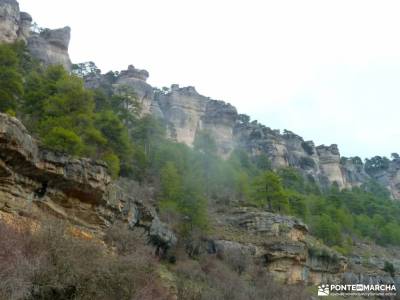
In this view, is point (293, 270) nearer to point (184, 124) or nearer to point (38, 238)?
point (38, 238)

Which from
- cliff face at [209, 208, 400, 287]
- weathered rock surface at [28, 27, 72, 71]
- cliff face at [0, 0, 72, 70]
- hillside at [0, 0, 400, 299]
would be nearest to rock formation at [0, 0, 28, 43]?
cliff face at [0, 0, 72, 70]

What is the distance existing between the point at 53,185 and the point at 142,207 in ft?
24.6

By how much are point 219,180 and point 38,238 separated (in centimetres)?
4056

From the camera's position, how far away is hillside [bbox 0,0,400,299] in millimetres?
16438

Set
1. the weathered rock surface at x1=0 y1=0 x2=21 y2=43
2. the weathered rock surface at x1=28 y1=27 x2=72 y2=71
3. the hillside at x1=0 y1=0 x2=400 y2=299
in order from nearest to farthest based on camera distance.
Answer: the hillside at x1=0 y1=0 x2=400 y2=299 < the weathered rock surface at x1=0 y1=0 x2=21 y2=43 < the weathered rock surface at x1=28 y1=27 x2=72 y2=71

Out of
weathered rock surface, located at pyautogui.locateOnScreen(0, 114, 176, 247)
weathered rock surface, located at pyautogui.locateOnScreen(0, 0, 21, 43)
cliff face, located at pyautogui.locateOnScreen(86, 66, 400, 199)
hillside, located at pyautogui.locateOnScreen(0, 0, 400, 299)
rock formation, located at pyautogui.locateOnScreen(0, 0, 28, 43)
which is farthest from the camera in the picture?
cliff face, located at pyautogui.locateOnScreen(86, 66, 400, 199)

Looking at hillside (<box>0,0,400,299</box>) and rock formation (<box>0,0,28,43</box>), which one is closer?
hillside (<box>0,0,400,299</box>)

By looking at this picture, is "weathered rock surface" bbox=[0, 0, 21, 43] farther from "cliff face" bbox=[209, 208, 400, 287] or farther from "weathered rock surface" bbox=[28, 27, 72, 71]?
"cliff face" bbox=[209, 208, 400, 287]

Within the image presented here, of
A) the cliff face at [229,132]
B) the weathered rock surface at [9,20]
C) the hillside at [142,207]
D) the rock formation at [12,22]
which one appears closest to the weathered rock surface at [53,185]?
the hillside at [142,207]

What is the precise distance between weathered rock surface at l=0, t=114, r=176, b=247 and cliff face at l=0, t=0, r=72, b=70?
1601 inches

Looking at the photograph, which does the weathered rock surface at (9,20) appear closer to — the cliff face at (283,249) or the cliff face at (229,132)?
the cliff face at (229,132)

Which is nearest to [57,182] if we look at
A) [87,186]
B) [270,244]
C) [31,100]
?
[87,186]

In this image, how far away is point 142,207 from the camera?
29.1 metres

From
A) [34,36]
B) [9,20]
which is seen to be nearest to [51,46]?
[34,36]
